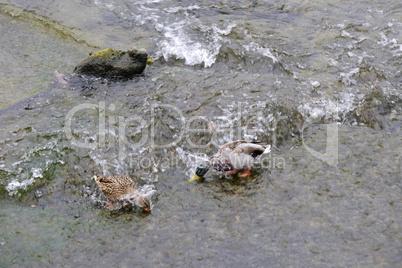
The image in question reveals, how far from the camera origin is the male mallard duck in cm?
507

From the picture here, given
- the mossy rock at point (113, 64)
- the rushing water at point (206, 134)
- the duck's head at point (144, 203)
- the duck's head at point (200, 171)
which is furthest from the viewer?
the mossy rock at point (113, 64)

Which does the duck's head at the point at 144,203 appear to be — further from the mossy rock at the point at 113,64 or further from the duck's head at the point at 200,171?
the mossy rock at the point at 113,64

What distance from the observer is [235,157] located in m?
5.05

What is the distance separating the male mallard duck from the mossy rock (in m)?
2.57

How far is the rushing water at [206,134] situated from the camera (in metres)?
4.17

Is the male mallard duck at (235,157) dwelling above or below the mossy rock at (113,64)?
below

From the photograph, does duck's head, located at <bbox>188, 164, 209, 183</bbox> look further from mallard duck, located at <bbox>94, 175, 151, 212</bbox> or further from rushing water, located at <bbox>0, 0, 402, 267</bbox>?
mallard duck, located at <bbox>94, 175, 151, 212</bbox>

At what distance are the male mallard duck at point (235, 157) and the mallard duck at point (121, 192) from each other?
730 millimetres

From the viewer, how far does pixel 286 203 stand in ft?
15.1

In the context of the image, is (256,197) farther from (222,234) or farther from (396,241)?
(396,241)

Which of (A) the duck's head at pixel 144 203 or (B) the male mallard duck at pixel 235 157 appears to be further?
(B) the male mallard duck at pixel 235 157

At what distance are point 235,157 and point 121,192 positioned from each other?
5.03 ft

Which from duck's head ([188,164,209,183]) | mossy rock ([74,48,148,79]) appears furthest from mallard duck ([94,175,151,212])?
mossy rock ([74,48,148,79])

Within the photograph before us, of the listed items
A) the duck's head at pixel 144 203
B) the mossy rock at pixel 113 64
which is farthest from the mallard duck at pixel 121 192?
the mossy rock at pixel 113 64
